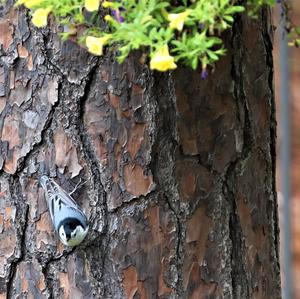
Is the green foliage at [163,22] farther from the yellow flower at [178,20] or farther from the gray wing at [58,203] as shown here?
the gray wing at [58,203]

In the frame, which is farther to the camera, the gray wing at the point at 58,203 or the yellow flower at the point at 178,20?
the gray wing at the point at 58,203

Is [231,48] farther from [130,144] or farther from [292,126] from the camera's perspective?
[292,126]

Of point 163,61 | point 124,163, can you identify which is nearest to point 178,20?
point 163,61

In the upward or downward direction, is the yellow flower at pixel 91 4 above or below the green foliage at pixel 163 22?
above

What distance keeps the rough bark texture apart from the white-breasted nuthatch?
22 millimetres

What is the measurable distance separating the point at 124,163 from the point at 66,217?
13cm

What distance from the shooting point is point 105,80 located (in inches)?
54.6

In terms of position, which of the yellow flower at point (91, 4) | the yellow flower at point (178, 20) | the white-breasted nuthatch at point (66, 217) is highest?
the yellow flower at point (91, 4)

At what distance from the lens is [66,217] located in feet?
4.47

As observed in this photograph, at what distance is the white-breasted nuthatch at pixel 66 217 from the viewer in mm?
1363

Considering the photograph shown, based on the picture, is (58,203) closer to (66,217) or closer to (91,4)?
(66,217)

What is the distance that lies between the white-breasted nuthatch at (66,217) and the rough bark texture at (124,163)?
0.02m

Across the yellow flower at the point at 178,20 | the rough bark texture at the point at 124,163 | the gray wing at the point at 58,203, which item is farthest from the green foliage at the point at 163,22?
the gray wing at the point at 58,203

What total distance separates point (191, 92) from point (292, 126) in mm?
1396
